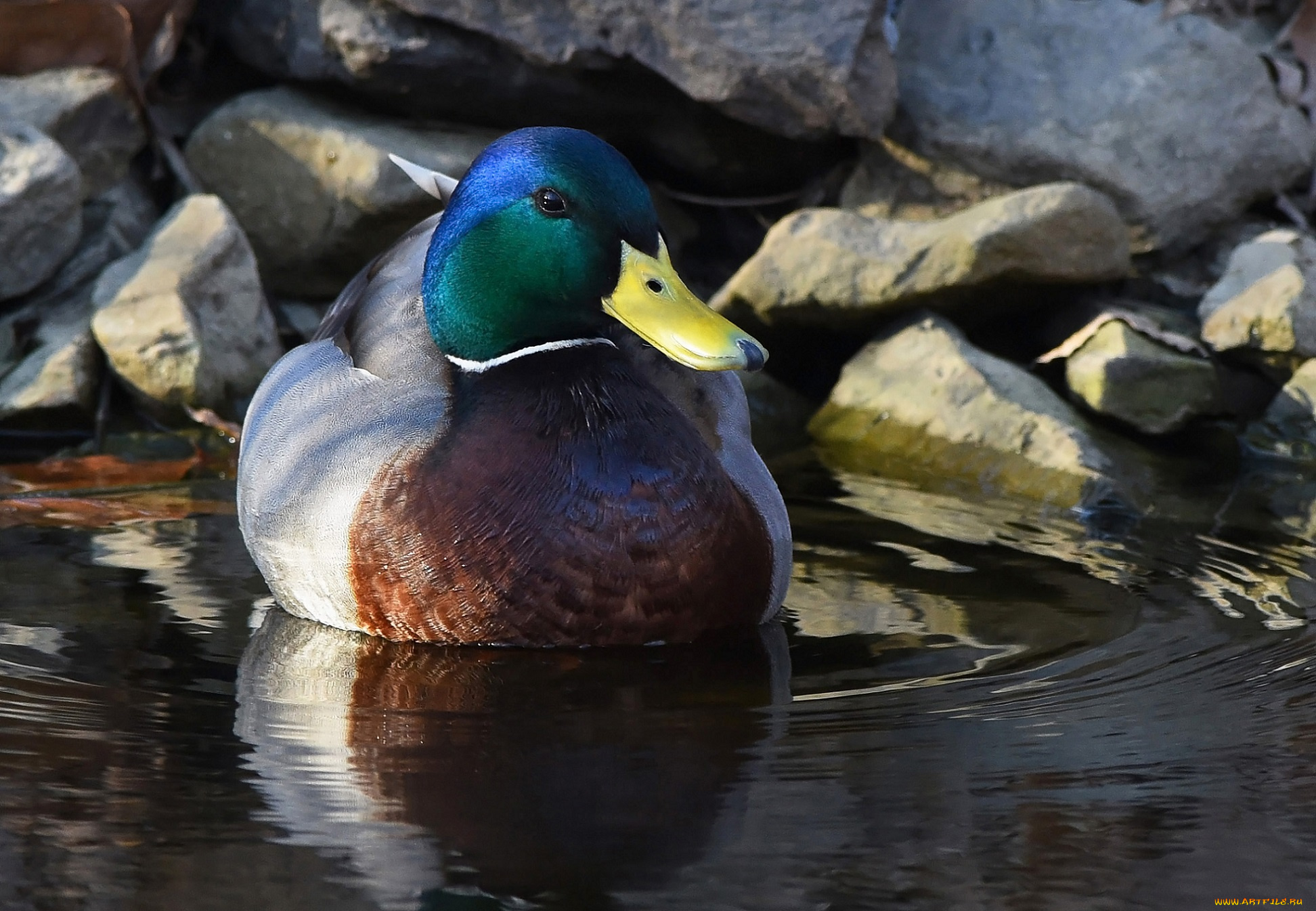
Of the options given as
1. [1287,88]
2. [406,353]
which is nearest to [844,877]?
[406,353]

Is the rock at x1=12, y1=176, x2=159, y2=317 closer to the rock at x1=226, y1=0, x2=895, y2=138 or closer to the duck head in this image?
the rock at x1=226, y1=0, x2=895, y2=138

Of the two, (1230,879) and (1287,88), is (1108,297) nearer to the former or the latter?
(1287,88)

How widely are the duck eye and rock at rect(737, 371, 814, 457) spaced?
8.69 ft

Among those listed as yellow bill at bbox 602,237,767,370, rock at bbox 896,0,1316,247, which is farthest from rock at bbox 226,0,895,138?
yellow bill at bbox 602,237,767,370

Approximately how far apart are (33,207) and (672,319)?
3.55 metres

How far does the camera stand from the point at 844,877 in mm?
2980

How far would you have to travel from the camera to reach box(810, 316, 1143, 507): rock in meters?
6.02

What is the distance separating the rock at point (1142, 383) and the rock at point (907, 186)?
1.03 m

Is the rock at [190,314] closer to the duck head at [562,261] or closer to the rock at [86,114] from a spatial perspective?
the rock at [86,114]

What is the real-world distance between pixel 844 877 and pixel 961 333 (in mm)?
4139

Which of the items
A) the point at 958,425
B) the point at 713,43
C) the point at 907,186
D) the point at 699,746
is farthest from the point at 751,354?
the point at 907,186

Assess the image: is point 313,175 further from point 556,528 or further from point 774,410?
point 556,528

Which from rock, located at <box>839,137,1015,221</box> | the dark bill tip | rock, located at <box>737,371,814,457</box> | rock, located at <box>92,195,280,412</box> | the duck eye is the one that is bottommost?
rock, located at <box>737,371,814,457</box>

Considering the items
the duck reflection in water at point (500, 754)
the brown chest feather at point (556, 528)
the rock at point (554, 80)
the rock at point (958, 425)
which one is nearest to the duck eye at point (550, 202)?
the brown chest feather at point (556, 528)
